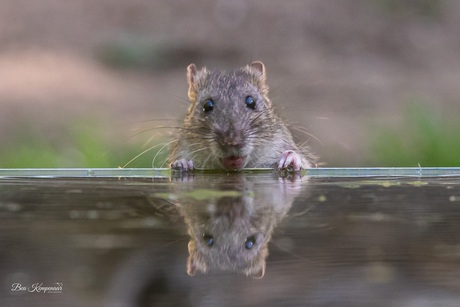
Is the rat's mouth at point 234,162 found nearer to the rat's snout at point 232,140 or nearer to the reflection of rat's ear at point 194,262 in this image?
the rat's snout at point 232,140

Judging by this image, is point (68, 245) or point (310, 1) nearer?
point (68, 245)

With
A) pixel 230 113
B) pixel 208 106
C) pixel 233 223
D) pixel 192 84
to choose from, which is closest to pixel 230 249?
pixel 233 223

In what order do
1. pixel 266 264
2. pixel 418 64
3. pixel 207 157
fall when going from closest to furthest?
1. pixel 266 264
2. pixel 207 157
3. pixel 418 64

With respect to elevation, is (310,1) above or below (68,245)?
above

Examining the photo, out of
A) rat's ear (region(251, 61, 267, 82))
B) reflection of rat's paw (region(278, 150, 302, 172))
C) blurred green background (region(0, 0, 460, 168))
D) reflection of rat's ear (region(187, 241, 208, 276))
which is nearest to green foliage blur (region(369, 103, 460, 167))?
blurred green background (region(0, 0, 460, 168))

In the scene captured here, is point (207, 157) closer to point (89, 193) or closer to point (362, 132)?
point (89, 193)

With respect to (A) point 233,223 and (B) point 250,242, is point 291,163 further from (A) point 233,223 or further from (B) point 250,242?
(B) point 250,242

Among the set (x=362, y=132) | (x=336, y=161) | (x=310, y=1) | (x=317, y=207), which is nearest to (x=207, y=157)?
(x=317, y=207)
